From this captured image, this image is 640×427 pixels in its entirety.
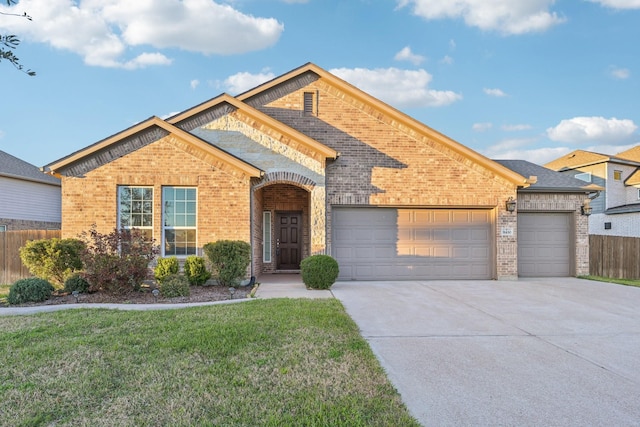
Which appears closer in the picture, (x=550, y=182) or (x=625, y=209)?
(x=550, y=182)

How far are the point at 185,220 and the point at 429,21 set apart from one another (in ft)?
36.6

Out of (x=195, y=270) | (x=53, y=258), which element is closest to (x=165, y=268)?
(x=195, y=270)

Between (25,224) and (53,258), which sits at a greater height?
(25,224)

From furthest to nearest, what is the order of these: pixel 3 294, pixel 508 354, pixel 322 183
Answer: pixel 322 183 < pixel 3 294 < pixel 508 354

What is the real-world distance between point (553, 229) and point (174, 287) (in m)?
12.0

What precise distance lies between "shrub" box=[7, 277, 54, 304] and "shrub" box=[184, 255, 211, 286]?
3024 millimetres

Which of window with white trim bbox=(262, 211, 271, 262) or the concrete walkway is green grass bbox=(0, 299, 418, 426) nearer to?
the concrete walkway

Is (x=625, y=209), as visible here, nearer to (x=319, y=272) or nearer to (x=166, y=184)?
(x=319, y=272)

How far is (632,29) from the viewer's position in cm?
1455

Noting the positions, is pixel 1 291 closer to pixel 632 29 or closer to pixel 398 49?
pixel 398 49

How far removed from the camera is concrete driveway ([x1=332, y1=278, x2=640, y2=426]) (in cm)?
348

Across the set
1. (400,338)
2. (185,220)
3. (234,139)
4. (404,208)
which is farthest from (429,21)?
(400,338)

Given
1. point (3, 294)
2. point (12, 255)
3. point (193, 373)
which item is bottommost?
point (3, 294)

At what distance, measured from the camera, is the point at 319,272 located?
32.6 feet
